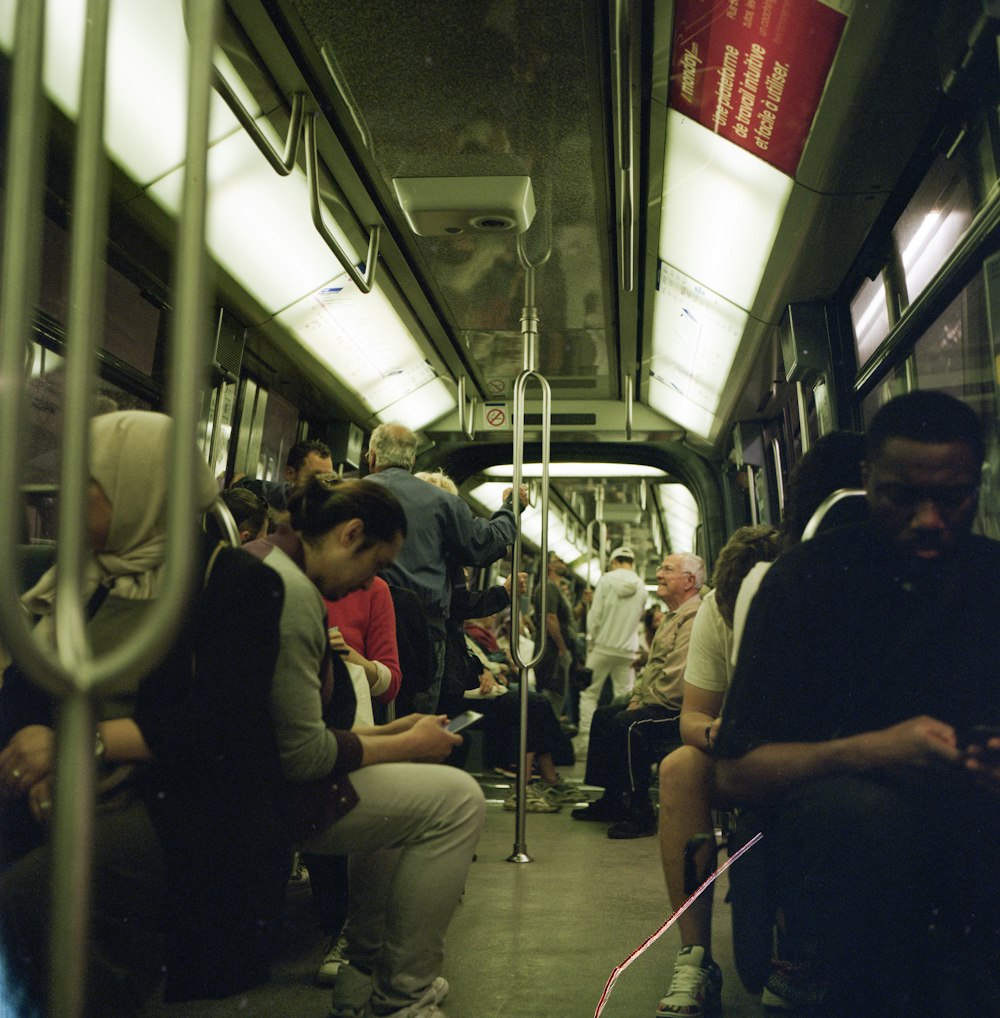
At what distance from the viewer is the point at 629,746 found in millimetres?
1692

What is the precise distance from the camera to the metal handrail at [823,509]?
1138mm

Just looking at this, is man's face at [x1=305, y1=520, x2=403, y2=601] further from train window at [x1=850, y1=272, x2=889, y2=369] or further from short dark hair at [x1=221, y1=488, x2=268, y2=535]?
train window at [x1=850, y1=272, x2=889, y2=369]

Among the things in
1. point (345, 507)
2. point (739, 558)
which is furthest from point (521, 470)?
point (739, 558)

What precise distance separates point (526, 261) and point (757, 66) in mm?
628

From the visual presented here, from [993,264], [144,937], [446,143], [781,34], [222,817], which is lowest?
[144,937]

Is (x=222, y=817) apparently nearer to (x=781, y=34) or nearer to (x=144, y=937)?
(x=144, y=937)

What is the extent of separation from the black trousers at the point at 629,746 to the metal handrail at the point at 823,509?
381mm

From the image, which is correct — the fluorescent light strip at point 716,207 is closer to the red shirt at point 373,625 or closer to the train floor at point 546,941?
the red shirt at point 373,625

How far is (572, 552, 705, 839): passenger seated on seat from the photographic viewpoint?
1479 millimetres

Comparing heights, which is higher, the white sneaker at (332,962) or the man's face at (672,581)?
the man's face at (672,581)

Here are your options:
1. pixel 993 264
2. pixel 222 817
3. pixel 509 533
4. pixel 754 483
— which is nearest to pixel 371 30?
pixel 509 533

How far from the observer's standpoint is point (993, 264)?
1040 millimetres

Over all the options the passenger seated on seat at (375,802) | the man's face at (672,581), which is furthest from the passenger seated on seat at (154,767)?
the man's face at (672,581)

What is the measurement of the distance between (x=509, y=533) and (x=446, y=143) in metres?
1.50
